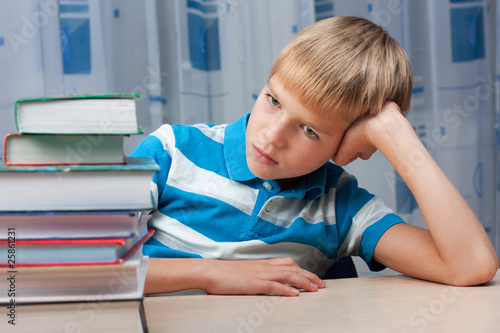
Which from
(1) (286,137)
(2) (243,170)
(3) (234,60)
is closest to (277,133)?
(1) (286,137)

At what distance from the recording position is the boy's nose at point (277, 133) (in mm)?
846

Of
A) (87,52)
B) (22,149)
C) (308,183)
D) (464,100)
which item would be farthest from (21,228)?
(464,100)

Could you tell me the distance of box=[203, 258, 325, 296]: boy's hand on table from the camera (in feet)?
2.42

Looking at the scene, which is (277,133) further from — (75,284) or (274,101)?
(75,284)

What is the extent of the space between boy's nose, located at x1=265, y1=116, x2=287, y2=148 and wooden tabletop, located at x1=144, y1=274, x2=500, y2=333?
24 centimetres

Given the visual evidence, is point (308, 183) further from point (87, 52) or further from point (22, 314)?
point (87, 52)

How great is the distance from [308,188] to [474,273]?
0.31 m

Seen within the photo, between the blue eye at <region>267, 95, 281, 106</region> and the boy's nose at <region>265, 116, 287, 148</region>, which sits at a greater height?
the blue eye at <region>267, 95, 281, 106</region>

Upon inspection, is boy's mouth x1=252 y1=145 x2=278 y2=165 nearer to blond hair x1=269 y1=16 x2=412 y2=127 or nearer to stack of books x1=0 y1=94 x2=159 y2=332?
blond hair x1=269 y1=16 x2=412 y2=127

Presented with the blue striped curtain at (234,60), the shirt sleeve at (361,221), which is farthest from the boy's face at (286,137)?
the blue striped curtain at (234,60)

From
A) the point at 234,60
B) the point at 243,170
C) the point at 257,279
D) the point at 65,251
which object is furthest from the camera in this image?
the point at 234,60

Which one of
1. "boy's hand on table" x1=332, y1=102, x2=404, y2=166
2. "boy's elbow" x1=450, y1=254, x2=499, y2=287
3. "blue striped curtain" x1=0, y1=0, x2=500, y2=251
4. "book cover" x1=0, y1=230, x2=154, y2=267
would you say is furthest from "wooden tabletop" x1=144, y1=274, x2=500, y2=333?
"blue striped curtain" x1=0, y1=0, x2=500, y2=251

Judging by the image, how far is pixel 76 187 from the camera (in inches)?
18.6

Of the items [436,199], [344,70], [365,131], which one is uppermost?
[344,70]
